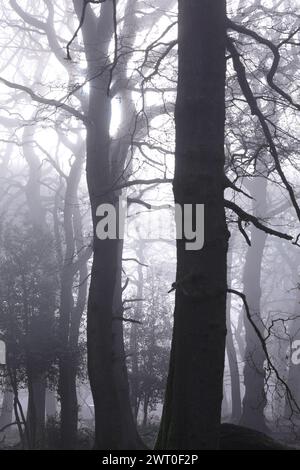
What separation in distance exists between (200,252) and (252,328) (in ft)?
58.1

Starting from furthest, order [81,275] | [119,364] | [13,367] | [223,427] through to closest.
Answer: [81,275]
[13,367]
[119,364]
[223,427]

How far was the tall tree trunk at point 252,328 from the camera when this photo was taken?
21.1 m

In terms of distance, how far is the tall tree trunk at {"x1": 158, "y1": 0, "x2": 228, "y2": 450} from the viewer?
464cm

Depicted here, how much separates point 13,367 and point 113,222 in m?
7.01

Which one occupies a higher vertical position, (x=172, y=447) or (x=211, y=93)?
(x=211, y=93)

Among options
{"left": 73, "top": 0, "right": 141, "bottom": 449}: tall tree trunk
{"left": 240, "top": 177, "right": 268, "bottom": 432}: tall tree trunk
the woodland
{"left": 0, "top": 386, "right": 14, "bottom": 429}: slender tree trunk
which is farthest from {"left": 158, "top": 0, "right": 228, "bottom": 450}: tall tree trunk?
{"left": 0, "top": 386, "right": 14, "bottom": 429}: slender tree trunk

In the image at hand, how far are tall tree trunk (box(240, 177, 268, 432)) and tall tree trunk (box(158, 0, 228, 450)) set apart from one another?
15117mm

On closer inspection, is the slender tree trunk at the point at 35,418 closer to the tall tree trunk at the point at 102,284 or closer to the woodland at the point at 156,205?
the woodland at the point at 156,205

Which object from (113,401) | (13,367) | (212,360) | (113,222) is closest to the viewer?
(212,360)

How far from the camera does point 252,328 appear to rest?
2186 centimetres

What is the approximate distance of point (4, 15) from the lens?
16656 mm

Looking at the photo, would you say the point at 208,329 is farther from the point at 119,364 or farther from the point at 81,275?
the point at 81,275
